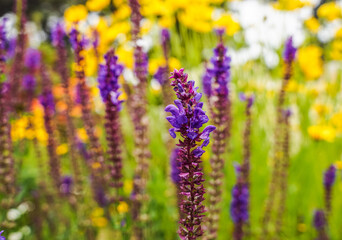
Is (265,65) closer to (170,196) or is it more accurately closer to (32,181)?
(170,196)

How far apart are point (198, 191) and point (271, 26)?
12.9ft

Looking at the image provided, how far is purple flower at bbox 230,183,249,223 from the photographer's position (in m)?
2.53

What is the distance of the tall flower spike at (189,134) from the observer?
4.04ft

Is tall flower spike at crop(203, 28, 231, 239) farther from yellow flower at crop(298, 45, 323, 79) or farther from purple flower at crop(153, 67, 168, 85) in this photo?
yellow flower at crop(298, 45, 323, 79)

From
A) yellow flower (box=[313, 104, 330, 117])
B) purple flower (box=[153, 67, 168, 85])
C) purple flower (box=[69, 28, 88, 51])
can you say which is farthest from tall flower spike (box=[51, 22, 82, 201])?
yellow flower (box=[313, 104, 330, 117])

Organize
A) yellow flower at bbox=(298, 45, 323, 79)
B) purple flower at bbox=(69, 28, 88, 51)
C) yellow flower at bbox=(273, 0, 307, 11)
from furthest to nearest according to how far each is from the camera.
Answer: yellow flower at bbox=(298, 45, 323, 79) < yellow flower at bbox=(273, 0, 307, 11) < purple flower at bbox=(69, 28, 88, 51)

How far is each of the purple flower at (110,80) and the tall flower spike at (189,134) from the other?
881 mm

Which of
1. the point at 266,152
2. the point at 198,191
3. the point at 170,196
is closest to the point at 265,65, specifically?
the point at 266,152

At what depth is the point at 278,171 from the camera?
3.25 m

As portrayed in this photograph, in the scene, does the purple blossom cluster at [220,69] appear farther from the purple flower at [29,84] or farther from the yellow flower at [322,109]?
the yellow flower at [322,109]

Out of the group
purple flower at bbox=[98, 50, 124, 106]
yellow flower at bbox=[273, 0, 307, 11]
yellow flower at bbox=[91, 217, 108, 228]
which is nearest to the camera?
purple flower at bbox=[98, 50, 124, 106]

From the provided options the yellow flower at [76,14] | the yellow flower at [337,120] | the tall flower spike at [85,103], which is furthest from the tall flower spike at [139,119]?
the yellow flower at [337,120]

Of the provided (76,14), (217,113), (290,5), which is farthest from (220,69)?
(290,5)

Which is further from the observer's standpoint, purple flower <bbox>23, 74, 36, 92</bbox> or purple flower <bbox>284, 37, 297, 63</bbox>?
purple flower <bbox>23, 74, 36, 92</bbox>
